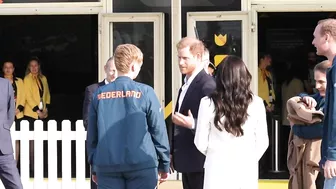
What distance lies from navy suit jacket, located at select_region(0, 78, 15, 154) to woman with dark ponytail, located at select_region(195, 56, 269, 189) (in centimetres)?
321

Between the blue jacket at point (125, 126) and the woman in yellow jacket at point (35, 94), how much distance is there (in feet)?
20.0

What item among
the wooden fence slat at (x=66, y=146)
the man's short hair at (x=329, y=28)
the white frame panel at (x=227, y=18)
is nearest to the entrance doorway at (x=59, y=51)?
the white frame panel at (x=227, y=18)

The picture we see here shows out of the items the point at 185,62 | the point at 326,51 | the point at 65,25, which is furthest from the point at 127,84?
the point at 65,25

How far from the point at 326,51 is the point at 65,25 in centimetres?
853

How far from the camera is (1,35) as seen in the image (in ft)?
40.8

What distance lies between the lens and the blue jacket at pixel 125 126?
15.3ft

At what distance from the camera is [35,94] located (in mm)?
10719

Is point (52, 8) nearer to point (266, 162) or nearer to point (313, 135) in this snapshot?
point (266, 162)

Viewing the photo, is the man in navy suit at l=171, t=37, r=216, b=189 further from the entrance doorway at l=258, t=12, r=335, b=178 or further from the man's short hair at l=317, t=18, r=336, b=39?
the entrance doorway at l=258, t=12, r=335, b=178

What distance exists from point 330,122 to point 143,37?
5.01m

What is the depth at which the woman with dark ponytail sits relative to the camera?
14.5 feet

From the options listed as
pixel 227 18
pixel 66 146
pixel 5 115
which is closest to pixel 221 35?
pixel 227 18

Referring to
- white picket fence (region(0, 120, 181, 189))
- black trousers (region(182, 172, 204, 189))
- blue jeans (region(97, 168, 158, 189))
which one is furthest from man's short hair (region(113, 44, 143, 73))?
white picket fence (region(0, 120, 181, 189))

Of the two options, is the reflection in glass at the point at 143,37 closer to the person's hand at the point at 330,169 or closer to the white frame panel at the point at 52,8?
the white frame panel at the point at 52,8
